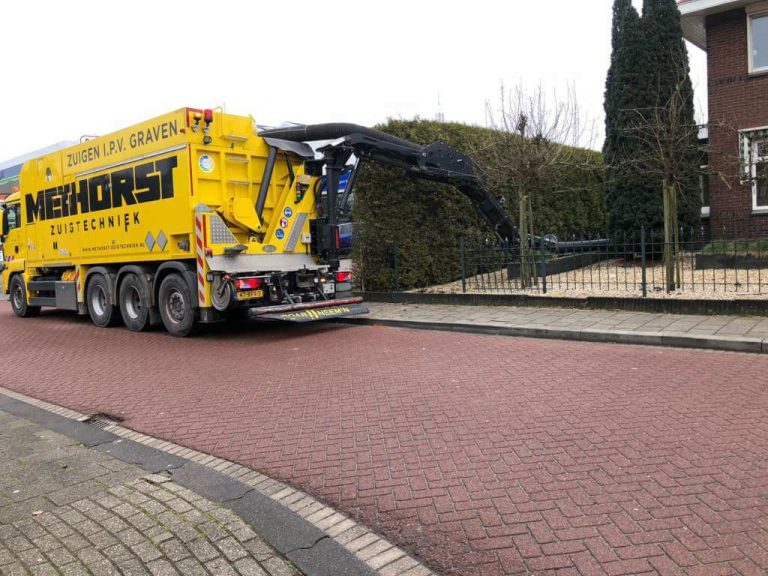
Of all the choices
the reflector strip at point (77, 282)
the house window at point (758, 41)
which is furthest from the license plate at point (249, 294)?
the house window at point (758, 41)

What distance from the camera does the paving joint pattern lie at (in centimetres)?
305

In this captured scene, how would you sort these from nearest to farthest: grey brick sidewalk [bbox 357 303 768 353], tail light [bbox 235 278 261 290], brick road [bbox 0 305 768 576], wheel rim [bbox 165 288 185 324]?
1. brick road [bbox 0 305 768 576]
2. grey brick sidewalk [bbox 357 303 768 353]
3. tail light [bbox 235 278 261 290]
4. wheel rim [bbox 165 288 185 324]

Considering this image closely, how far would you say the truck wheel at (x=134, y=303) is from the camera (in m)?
11.4

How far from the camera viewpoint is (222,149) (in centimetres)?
1038

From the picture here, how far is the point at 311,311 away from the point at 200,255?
6.64 feet

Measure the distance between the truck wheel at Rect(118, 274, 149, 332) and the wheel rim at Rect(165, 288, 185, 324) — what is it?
0.50m

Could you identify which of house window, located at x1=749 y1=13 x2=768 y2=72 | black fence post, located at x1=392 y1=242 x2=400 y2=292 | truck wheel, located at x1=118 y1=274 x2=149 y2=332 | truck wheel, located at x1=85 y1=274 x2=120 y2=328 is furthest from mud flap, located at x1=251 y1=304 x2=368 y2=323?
house window, located at x1=749 y1=13 x2=768 y2=72

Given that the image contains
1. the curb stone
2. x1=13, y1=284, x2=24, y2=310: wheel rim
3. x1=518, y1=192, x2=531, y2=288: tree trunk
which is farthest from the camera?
x1=13, y1=284, x2=24, y2=310: wheel rim

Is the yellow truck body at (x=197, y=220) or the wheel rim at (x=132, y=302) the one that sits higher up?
the yellow truck body at (x=197, y=220)

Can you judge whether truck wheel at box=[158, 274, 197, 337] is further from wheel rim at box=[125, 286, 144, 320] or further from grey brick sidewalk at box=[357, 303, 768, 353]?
grey brick sidewalk at box=[357, 303, 768, 353]

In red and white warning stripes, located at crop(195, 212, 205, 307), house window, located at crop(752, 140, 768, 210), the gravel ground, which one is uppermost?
house window, located at crop(752, 140, 768, 210)

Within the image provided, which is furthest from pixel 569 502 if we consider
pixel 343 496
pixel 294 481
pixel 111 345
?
pixel 111 345

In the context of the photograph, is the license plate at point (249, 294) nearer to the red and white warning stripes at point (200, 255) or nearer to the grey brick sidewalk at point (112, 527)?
the red and white warning stripes at point (200, 255)

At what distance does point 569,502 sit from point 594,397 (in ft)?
7.75
